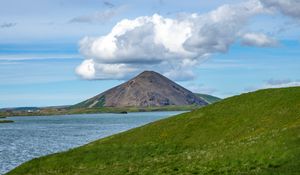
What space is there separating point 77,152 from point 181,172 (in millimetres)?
26506

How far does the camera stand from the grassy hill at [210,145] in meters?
Result: 41.3

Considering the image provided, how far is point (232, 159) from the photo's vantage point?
140 feet

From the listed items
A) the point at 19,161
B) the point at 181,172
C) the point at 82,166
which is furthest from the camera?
the point at 19,161

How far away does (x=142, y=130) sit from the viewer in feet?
238

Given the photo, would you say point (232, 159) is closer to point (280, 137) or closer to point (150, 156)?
point (280, 137)

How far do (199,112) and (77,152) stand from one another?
68.1ft

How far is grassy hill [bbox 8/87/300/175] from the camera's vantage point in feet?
136

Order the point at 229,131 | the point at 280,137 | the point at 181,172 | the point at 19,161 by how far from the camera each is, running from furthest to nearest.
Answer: the point at 19,161 → the point at 229,131 → the point at 280,137 → the point at 181,172

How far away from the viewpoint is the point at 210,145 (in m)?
57.1

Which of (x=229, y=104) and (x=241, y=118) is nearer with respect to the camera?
(x=241, y=118)

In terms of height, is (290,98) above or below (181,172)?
above

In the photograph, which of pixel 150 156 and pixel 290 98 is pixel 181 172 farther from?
pixel 290 98

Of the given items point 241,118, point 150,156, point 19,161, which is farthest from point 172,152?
point 19,161

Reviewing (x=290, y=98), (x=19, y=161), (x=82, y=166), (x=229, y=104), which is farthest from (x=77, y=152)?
(x=290, y=98)
